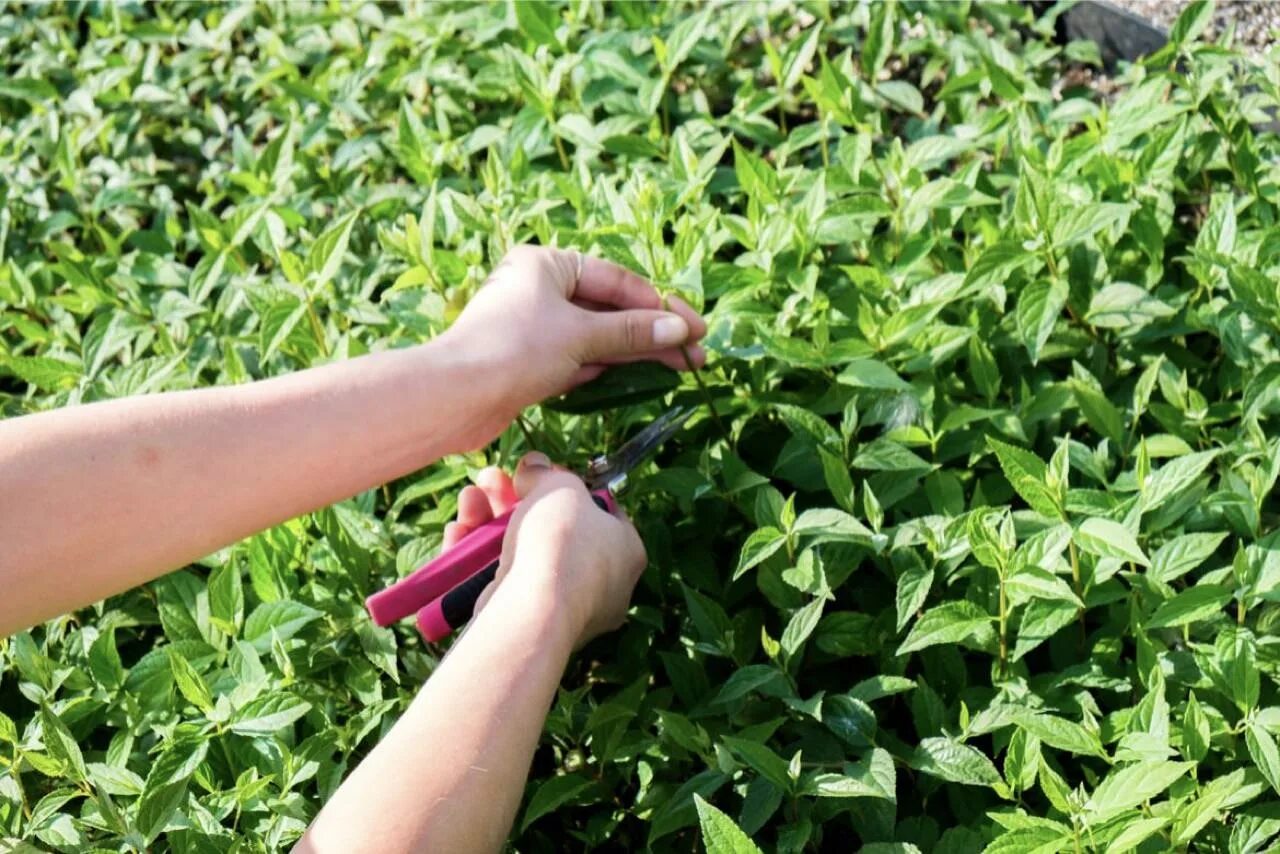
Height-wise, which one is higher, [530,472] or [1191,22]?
[1191,22]

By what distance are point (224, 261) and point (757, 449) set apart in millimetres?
1032

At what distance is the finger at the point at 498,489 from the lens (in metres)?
1.79

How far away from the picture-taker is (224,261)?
2441 mm

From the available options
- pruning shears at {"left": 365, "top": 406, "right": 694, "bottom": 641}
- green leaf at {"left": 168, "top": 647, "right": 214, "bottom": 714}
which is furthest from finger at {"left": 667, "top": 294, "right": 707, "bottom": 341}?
green leaf at {"left": 168, "top": 647, "right": 214, "bottom": 714}

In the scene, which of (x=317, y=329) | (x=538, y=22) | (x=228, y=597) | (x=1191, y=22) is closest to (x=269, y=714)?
(x=228, y=597)

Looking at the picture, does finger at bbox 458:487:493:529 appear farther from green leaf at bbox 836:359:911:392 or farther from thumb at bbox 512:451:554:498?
green leaf at bbox 836:359:911:392

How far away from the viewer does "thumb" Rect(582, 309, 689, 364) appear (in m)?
1.83

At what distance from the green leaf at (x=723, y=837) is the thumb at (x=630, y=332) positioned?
72 centimetres

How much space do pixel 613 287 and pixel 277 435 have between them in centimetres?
51

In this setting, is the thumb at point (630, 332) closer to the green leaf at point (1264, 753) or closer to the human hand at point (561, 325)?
the human hand at point (561, 325)

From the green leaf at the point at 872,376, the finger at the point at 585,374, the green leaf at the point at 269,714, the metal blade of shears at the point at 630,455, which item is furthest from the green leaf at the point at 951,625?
the green leaf at the point at 269,714

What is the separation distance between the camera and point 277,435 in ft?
5.34

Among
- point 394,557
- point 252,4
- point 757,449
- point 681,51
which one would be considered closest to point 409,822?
point 394,557

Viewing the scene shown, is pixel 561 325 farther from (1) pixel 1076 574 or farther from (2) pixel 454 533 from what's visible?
(1) pixel 1076 574
